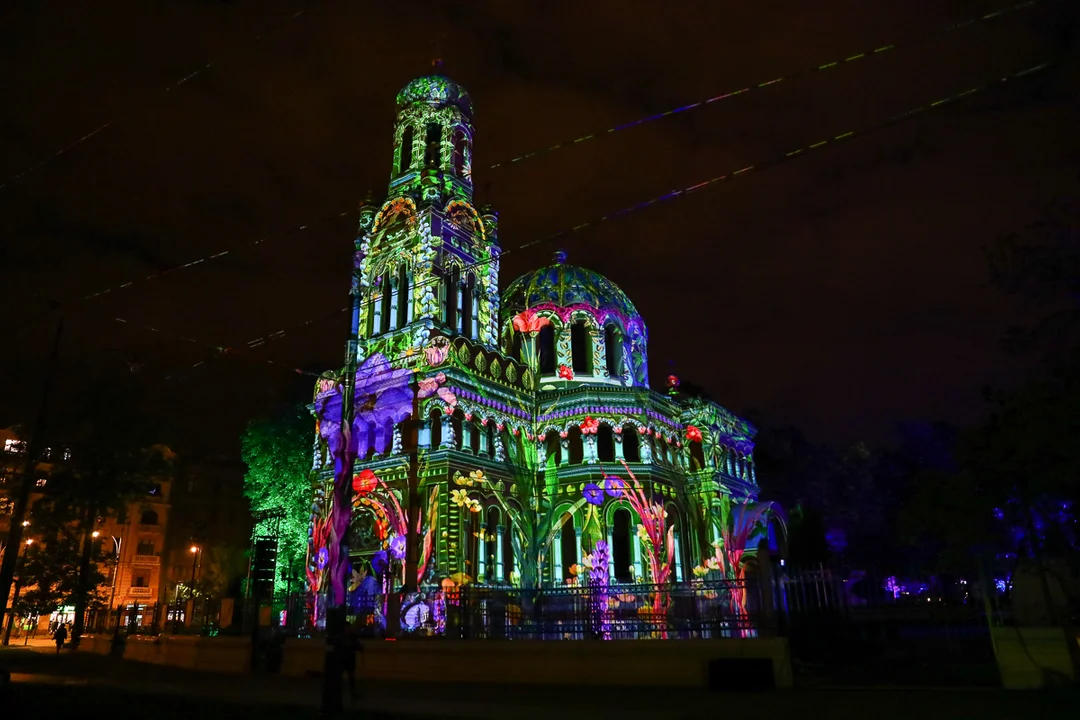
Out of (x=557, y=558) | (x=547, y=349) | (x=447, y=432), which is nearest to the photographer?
(x=447, y=432)

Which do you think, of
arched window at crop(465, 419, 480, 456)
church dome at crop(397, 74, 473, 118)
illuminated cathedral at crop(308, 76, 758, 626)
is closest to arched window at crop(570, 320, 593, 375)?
illuminated cathedral at crop(308, 76, 758, 626)

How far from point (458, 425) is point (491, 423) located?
2157 millimetres

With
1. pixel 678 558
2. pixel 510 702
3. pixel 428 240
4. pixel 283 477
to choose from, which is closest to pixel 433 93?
pixel 428 240

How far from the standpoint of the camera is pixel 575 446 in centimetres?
3381

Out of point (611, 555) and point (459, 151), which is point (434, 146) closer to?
point (459, 151)

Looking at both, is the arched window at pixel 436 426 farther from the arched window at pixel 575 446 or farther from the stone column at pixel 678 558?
the stone column at pixel 678 558

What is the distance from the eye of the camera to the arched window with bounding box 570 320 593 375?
37.6m

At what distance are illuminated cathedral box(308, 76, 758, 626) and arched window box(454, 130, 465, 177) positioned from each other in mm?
79

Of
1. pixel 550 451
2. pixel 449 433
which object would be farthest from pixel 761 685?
pixel 550 451

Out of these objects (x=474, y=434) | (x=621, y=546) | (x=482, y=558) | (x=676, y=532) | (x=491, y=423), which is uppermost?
(x=491, y=423)

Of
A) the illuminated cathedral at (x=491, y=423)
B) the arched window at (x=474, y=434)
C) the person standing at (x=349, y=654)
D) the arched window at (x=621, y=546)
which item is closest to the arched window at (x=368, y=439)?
the illuminated cathedral at (x=491, y=423)

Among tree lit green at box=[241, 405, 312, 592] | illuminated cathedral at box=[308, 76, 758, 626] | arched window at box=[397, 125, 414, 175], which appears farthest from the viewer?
tree lit green at box=[241, 405, 312, 592]

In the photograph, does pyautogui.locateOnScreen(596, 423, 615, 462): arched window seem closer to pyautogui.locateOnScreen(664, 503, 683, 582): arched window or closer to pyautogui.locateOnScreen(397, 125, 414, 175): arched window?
pyautogui.locateOnScreen(664, 503, 683, 582): arched window

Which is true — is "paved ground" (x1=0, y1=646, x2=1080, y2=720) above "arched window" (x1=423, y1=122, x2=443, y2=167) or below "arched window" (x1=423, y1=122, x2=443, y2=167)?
below
